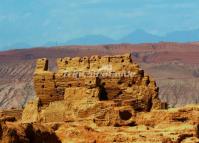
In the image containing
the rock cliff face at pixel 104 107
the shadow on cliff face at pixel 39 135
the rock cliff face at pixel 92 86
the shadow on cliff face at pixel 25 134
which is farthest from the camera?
the rock cliff face at pixel 92 86

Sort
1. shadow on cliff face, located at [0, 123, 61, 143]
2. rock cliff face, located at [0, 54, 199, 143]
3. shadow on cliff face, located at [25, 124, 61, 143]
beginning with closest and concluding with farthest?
1. shadow on cliff face, located at [0, 123, 61, 143]
2. shadow on cliff face, located at [25, 124, 61, 143]
3. rock cliff face, located at [0, 54, 199, 143]

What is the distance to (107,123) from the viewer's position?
32719 millimetres

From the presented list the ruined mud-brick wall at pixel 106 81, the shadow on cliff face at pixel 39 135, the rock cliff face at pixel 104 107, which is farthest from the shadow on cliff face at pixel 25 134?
the ruined mud-brick wall at pixel 106 81

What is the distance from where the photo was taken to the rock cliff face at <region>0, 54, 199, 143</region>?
27.8 metres

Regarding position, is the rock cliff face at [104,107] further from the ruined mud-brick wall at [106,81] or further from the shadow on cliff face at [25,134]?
the shadow on cliff face at [25,134]

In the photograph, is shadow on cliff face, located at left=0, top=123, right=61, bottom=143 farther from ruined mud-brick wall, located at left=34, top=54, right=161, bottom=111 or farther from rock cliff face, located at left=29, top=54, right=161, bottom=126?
ruined mud-brick wall, located at left=34, top=54, right=161, bottom=111

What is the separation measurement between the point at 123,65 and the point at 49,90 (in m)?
3.29

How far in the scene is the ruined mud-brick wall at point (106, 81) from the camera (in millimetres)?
37125

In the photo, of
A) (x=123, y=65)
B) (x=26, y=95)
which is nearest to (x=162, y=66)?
(x=26, y=95)

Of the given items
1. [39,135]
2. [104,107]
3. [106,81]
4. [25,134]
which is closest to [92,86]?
[106,81]

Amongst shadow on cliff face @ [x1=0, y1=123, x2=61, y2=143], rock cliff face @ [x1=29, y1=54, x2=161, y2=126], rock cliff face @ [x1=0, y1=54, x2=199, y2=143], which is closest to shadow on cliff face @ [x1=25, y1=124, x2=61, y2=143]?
shadow on cliff face @ [x1=0, y1=123, x2=61, y2=143]

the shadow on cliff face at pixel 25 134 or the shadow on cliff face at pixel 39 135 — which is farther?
the shadow on cliff face at pixel 39 135

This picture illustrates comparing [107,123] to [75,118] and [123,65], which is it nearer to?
[75,118]

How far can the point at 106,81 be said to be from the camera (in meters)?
37.6
